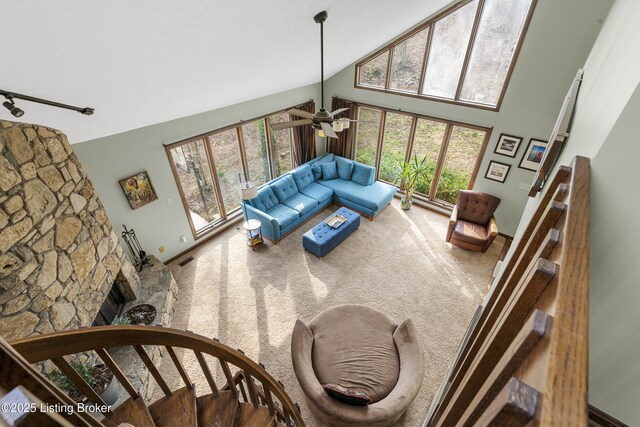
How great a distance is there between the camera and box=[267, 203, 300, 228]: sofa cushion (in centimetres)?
552

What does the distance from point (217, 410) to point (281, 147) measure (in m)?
5.25

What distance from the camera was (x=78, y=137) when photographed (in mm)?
3309

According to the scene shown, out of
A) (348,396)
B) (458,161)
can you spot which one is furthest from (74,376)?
(458,161)

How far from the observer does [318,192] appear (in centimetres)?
639

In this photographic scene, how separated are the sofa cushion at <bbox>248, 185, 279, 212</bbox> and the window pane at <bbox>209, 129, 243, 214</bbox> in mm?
616

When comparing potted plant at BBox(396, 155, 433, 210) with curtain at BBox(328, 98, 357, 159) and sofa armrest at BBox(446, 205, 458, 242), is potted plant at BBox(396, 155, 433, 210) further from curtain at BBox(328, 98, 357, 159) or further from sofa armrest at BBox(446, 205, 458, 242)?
curtain at BBox(328, 98, 357, 159)

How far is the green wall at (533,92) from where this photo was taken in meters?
3.97

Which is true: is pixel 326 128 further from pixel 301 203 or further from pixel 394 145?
pixel 394 145

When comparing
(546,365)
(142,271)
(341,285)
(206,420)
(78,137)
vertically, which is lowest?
(341,285)

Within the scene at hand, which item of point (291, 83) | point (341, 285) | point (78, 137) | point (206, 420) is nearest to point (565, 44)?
point (291, 83)

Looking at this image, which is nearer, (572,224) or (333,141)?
(572,224)

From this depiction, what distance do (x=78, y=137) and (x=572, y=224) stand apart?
426 cm

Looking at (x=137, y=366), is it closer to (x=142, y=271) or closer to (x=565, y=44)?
(x=142, y=271)

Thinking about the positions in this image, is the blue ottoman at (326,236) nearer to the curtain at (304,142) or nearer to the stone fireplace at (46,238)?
the curtain at (304,142)
